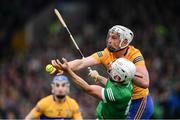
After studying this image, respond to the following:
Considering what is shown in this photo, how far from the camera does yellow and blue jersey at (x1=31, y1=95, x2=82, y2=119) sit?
16219 mm

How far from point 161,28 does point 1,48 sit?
4070 mm

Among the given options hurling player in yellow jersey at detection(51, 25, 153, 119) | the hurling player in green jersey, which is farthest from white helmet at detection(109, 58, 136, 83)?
hurling player in yellow jersey at detection(51, 25, 153, 119)

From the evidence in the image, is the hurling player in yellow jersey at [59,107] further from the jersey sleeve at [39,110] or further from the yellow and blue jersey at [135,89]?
the yellow and blue jersey at [135,89]

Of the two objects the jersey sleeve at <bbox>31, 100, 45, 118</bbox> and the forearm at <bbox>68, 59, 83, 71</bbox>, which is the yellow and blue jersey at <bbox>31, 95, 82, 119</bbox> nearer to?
the jersey sleeve at <bbox>31, 100, 45, 118</bbox>

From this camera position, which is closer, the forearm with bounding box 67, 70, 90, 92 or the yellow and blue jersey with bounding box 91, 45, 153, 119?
the forearm with bounding box 67, 70, 90, 92

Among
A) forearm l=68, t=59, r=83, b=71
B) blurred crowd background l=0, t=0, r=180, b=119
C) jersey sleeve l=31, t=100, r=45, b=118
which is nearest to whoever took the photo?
forearm l=68, t=59, r=83, b=71

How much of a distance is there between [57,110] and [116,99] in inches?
153

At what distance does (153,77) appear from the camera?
21.3m

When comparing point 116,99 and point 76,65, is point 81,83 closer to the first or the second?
point 116,99

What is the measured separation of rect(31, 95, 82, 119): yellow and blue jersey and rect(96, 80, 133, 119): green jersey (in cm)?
330

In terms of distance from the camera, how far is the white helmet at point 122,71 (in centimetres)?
1255

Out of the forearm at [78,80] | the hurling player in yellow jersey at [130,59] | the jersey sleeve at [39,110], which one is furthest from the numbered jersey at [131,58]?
the jersey sleeve at [39,110]

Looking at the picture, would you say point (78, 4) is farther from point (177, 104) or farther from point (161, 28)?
point (177, 104)

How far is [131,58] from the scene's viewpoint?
13742 millimetres
